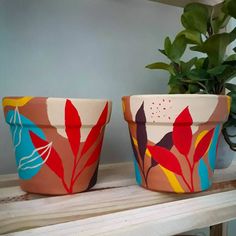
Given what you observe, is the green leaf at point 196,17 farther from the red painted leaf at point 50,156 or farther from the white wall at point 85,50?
the red painted leaf at point 50,156

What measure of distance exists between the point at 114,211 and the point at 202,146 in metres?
0.15

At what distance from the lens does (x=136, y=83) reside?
610 mm

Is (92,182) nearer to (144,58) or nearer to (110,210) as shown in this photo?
(110,210)

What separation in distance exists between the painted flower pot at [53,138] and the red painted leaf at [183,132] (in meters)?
0.10

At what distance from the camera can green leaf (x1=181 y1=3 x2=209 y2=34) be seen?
445 millimetres

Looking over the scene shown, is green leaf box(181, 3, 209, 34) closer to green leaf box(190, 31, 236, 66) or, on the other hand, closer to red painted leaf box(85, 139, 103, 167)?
green leaf box(190, 31, 236, 66)

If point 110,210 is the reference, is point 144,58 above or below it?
above

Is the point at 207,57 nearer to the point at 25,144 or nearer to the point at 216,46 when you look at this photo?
the point at 216,46

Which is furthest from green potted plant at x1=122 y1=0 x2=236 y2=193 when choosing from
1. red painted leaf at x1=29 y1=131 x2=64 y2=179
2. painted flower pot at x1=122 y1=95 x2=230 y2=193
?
red painted leaf at x1=29 y1=131 x2=64 y2=179

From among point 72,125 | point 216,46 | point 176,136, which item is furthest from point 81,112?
point 216,46

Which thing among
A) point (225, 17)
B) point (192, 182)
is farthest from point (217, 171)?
point (225, 17)

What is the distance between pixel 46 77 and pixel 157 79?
0.86ft

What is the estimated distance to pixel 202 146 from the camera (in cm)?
37

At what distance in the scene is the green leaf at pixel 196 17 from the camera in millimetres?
445
